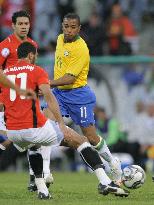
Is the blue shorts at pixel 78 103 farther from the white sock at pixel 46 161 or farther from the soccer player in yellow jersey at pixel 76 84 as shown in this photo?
the white sock at pixel 46 161

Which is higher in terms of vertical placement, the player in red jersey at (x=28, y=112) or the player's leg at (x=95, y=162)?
the player in red jersey at (x=28, y=112)

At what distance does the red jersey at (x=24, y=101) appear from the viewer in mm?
9398

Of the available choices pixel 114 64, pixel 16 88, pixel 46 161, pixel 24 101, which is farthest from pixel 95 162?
pixel 114 64

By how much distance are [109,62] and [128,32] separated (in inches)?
46.2

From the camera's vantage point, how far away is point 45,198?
31.9 feet

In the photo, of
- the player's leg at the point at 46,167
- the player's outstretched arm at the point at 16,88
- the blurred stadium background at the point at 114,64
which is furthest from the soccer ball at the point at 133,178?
the blurred stadium background at the point at 114,64

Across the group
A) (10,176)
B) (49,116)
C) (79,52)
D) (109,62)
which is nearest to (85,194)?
(49,116)

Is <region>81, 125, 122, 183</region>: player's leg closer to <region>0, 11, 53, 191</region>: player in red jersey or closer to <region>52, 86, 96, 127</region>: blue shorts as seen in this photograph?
<region>52, 86, 96, 127</region>: blue shorts

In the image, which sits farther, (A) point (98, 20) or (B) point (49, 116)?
(A) point (98, 20)

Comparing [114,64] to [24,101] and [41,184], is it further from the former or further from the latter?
[24,101]

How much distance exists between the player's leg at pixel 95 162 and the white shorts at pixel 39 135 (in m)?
0.20

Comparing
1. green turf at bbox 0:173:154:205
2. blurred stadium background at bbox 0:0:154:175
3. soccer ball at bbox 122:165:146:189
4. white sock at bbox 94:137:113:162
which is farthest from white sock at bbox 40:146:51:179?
blurred stadium background at bbox 0:0:154:175

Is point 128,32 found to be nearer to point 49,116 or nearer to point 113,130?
point 113,130

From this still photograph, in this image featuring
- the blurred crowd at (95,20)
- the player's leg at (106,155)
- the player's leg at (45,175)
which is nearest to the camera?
the player's leg at (45,175)
